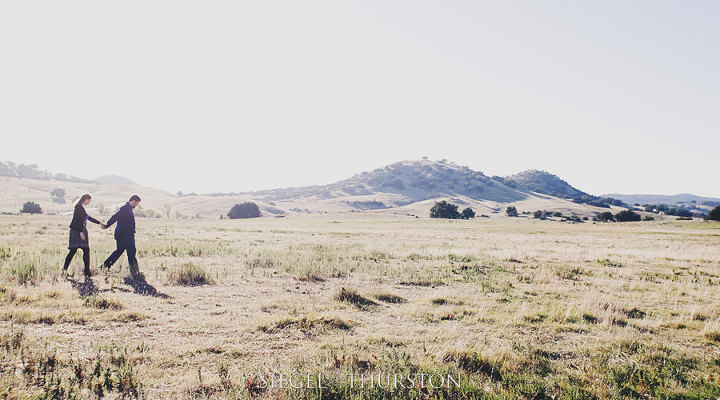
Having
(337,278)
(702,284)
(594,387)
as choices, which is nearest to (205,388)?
(594,387)

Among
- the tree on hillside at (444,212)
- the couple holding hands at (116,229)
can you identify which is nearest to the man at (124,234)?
the couple holding hands at (116,229)

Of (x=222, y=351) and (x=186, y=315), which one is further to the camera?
(x=186, y=315)

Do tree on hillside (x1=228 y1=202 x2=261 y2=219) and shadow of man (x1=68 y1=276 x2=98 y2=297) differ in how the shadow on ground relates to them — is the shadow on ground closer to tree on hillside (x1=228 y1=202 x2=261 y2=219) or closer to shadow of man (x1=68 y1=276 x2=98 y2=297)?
shadow of man (x1=68 y1=276 x2=98 y2=297)

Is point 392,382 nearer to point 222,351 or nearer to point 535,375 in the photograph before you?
point 535,375

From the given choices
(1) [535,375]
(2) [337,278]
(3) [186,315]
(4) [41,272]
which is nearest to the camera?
(1) [535,375]

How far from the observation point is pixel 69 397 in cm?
420

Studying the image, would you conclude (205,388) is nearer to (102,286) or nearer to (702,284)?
(102,286)

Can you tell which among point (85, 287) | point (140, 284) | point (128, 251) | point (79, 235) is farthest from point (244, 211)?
point (85, 287)

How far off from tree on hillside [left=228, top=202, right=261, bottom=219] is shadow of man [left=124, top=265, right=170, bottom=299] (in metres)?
97.8

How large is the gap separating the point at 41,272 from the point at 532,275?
17.2 metres

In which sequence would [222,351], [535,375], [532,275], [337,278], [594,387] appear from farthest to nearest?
[532,275], [337,278], [222,351], [535,375], [594,387]

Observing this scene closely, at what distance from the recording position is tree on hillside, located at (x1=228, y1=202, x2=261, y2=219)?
344 ft

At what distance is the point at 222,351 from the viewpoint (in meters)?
5.71

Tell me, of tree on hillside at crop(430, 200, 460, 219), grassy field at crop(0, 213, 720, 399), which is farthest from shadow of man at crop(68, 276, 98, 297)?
tree on hillside at crop(430, 200, 460, 219)
